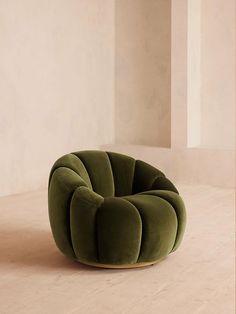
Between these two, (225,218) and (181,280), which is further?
(225,218)

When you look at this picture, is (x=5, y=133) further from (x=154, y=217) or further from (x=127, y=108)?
(x=154, y=217)

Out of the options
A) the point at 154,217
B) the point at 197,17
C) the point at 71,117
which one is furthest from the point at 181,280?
the point at 197,17

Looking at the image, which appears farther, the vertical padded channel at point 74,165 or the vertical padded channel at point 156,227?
the vertical padded channel at point 74,165

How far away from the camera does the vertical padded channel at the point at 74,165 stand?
12.1ft

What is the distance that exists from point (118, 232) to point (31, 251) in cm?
75

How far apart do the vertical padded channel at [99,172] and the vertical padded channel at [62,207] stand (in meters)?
0.40

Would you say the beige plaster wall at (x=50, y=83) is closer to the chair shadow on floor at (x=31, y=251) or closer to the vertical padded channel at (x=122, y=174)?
the chair shadow on floor at (x=31, y=251)

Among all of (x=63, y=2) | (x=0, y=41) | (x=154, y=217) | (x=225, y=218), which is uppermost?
(x=63, y=2)

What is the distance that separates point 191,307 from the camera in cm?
275

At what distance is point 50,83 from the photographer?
20.4 feet

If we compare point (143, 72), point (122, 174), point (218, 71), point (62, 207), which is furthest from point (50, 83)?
point (62, 207)

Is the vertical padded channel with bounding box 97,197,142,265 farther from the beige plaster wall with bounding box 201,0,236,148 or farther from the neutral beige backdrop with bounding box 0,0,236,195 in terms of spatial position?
the beige plaster wall with bounding box 201,0,236,148

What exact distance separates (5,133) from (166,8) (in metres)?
2.74

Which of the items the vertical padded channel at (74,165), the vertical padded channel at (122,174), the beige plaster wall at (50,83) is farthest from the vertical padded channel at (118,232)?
the beige plaster wall at (50,83)
